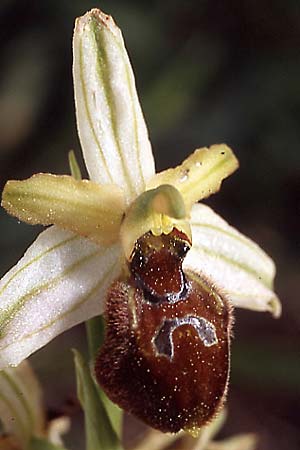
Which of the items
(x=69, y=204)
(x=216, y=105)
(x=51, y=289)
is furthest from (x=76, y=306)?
(x=216, y=105)

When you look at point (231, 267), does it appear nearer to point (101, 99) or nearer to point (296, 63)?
point (101, 99)

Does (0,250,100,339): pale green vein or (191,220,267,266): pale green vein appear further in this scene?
(191,220,267,266): pale green vein

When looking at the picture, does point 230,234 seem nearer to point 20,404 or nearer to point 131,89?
point 131,89

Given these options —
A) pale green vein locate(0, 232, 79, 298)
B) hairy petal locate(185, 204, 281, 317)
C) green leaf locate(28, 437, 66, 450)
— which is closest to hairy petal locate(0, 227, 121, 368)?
pale green vein locate(0, 232, 79, 298)

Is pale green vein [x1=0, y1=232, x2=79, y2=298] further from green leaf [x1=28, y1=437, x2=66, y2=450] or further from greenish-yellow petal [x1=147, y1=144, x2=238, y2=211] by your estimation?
green leaf [x1=28, y1=437, x2=66, y2=450]

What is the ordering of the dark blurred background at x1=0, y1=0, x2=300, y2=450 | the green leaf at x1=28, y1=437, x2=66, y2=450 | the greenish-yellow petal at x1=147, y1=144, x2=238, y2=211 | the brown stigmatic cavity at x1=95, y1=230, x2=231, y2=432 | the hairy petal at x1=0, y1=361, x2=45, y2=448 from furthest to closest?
the dark blurred background at x1=0, y1=0, x2=300, y2=450, the hairy petal at x1=0, y1=361, x2=45, y2=448, the green leaf at x1=28, y1=437, x2=66, y2=450, the greenish-yellow petal at x1=147, y1=144, x2=238, y2=211, the brown stigmatic cavity at x1=95, y1=230, x2=231, y2=432
